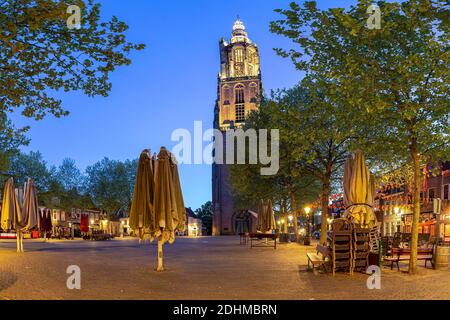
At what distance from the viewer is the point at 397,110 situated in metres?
14.0

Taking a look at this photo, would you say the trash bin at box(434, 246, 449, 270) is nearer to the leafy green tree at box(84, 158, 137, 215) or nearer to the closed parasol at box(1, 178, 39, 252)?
the closed parasol at box(1, 178, 39, 252)

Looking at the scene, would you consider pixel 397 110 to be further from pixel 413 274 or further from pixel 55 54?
pixel 55 54

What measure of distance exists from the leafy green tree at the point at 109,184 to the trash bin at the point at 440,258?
186 ft

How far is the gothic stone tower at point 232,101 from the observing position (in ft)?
297

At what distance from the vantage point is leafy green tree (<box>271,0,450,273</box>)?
1219 centimetres

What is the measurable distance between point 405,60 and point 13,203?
1898cm

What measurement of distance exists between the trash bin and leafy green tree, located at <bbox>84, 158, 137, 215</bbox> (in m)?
56.6

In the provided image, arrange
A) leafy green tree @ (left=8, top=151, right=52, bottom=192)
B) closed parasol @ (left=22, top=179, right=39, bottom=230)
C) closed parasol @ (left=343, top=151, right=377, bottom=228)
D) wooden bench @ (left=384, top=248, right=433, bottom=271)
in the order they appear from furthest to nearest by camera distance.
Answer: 1. leafy green tree @ (left=8, top=151, right=52, bottom=192)
2. closed parasol @ (left=22, top=179, right=39, bottom=230)
3. wooden bench @ (left=384, top=248, right=433, bottom=271)
4. closed parasol @ (left=343, top=151, right=377, bottom=228)

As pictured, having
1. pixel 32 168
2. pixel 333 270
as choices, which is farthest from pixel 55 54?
pixel 32 168

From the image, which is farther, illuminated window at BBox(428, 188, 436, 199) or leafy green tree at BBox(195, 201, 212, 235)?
leafy green tree at BBox(195, 201, 212, 235)

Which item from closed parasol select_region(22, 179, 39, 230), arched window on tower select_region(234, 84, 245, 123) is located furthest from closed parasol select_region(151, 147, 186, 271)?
arched window on tower select_region(234, 84, 245, 123)

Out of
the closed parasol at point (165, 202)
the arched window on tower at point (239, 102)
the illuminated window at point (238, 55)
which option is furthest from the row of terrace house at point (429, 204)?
the illuminated window at point (238, 55)

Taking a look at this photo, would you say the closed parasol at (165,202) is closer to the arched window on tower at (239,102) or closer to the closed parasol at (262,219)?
the closed parasol at (262,219)
